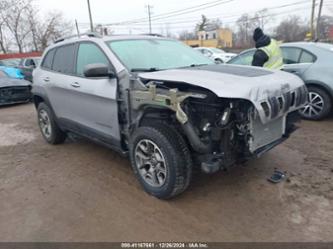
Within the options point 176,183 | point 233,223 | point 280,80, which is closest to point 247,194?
point 233,223

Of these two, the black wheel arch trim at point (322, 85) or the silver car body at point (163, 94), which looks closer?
the silver car body at point (163, 94)

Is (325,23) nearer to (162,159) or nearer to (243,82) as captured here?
(243,82)

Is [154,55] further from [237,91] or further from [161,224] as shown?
[161,224]

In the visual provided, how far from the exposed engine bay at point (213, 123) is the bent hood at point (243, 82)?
0.09m

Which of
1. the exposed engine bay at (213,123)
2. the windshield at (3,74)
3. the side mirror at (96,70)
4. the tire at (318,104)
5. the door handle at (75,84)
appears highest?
the side mirror at (96,70)

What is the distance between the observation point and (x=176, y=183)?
3.26 meters

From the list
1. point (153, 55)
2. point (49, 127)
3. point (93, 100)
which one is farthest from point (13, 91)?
point (153, 55)

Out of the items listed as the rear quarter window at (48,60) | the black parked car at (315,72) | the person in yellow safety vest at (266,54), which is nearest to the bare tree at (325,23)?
the black parked car at (315,72)

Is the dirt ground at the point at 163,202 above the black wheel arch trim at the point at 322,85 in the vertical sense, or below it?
below

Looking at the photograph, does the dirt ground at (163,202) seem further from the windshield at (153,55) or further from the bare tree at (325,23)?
the bare tree at (325,23)

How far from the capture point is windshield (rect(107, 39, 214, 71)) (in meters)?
3.89

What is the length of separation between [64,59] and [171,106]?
2.52 metres

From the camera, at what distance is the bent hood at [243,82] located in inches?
113

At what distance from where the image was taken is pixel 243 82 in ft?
9.93
